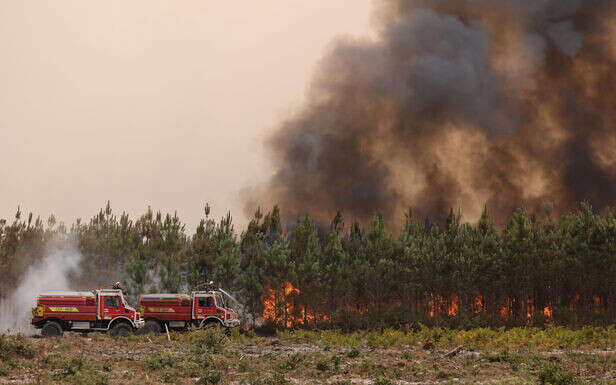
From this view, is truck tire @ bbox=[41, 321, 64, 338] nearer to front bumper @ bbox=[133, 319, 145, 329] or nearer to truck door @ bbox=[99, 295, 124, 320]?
truck door @ bbox=[99, 295, 124, 320]

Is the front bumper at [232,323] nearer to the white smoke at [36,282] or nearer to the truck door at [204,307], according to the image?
the truck door at [204,307]

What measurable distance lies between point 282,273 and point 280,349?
2275cm

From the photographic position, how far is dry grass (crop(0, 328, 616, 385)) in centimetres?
2342

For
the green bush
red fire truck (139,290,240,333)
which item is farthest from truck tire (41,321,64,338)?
the green bush

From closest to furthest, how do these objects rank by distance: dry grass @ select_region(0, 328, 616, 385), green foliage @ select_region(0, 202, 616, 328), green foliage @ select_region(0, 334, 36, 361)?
dry grass @ select_region(0, 328, 616, 385), green foliage @ select_region(0, 334, 36, 361), green foliage @ select_region(0, 202, 616, 328)

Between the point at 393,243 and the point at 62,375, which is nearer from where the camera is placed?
the point at 62,375

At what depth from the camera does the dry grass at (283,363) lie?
23.4 meters

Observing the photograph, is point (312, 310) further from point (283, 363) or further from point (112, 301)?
point (283, 363)

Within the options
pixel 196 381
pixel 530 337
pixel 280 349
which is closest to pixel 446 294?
pixel 530 337

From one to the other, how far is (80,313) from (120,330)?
8.71ft

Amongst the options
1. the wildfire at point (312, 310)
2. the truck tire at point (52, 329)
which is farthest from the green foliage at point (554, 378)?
the wildfire at point (312, 310)

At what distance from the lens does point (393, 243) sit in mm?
64188

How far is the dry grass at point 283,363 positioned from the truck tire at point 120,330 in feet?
3.65

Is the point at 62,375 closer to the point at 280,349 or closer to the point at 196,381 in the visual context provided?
the point at 196,381
